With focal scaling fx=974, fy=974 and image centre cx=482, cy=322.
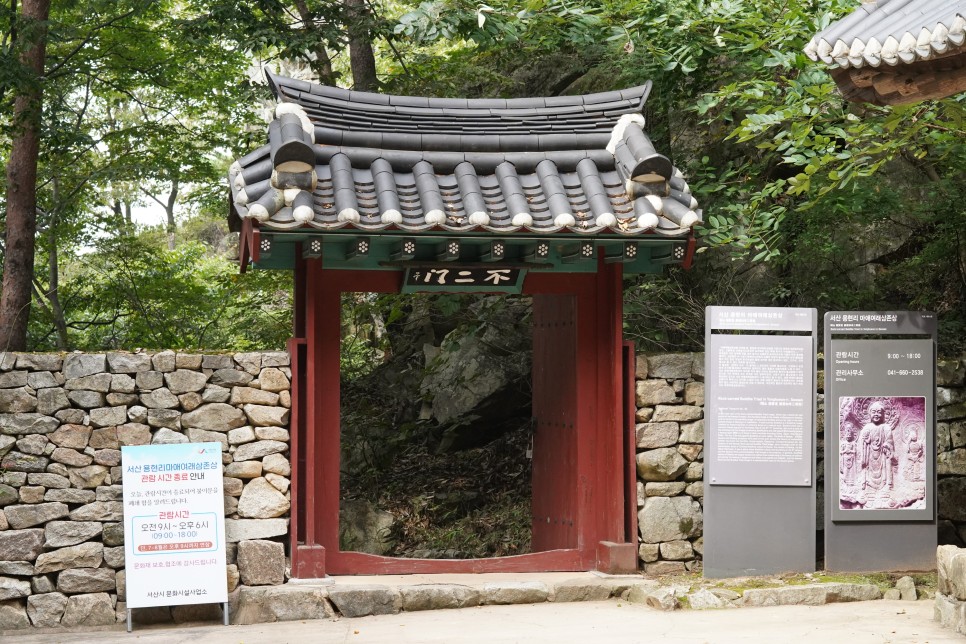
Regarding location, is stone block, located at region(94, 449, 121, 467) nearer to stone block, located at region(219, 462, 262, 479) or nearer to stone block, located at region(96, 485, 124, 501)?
stone block, located at region(96, 485, 124, 501)

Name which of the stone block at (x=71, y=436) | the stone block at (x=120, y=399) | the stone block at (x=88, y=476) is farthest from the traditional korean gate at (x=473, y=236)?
the stone block at (x=71, y=436)

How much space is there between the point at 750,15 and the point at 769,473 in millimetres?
4168

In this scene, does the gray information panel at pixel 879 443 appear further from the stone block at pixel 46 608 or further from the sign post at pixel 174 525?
the stone block at pixel 46 608

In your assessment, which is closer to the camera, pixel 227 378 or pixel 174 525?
pixel 174 525

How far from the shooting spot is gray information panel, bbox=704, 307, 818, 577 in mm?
7539

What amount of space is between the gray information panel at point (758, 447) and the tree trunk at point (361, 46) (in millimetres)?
6464

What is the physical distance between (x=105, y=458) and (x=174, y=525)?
0.71 metres

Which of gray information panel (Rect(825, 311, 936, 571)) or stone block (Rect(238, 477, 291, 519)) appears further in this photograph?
gray information panel (Rect(825, 311, 936, 571))

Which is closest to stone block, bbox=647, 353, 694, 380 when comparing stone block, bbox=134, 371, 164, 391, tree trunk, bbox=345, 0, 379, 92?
stone block, bbox=134, 371, 164, 391

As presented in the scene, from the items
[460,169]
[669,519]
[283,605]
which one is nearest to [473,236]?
[460,169]

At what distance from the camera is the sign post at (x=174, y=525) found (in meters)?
6.92

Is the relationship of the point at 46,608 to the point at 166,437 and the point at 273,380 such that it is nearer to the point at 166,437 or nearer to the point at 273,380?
the point at 166,437

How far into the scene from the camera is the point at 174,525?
6.99m

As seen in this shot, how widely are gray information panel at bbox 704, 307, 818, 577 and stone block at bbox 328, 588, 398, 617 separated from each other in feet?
8.01
